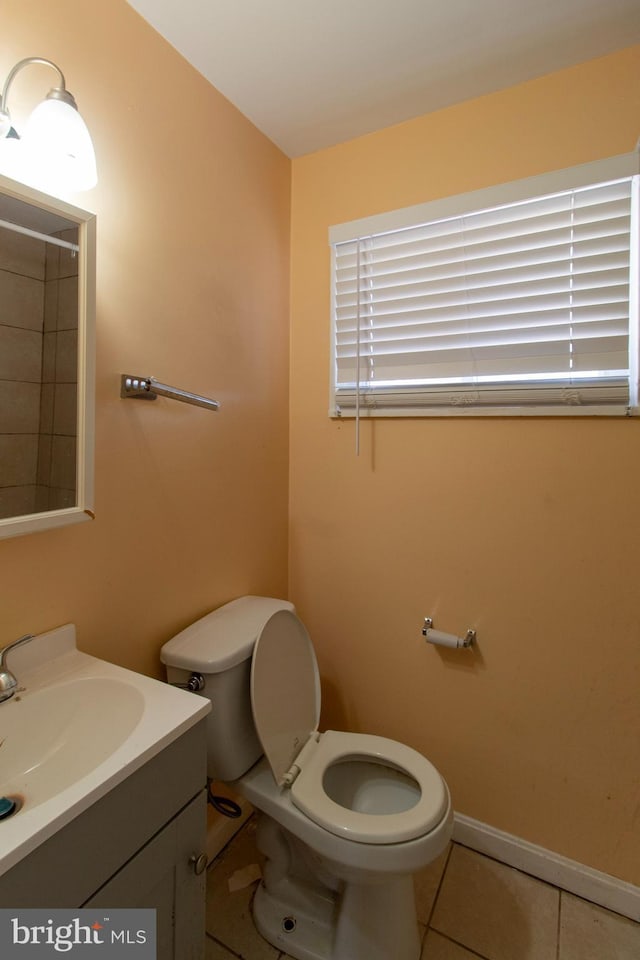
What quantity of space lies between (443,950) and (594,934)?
0.44 metres

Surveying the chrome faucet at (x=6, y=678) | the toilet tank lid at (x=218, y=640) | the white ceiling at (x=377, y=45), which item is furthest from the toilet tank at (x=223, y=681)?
the white ceiling at (x=377, y=45)

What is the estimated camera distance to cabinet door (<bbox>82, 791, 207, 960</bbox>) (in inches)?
29.8

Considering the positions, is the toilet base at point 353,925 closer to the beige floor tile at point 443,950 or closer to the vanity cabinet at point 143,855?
the beige floor tile at point 443,950

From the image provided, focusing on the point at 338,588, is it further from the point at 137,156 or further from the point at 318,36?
the point at 318,36

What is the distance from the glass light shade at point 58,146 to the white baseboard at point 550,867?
83.8 inches

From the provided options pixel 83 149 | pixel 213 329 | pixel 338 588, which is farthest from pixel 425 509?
pixel 83 149

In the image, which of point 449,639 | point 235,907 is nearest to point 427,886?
point 235,907

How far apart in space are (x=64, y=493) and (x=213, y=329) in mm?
692

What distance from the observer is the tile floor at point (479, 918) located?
1.22 metres

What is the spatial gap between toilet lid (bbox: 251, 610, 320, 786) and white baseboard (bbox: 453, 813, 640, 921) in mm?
699

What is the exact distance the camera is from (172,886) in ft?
2.82

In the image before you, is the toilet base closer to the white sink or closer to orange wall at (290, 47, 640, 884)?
orange wall at (290, 47, 640, 884)

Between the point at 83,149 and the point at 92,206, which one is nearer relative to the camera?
the point at 83,149

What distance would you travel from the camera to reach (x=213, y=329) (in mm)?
1397
